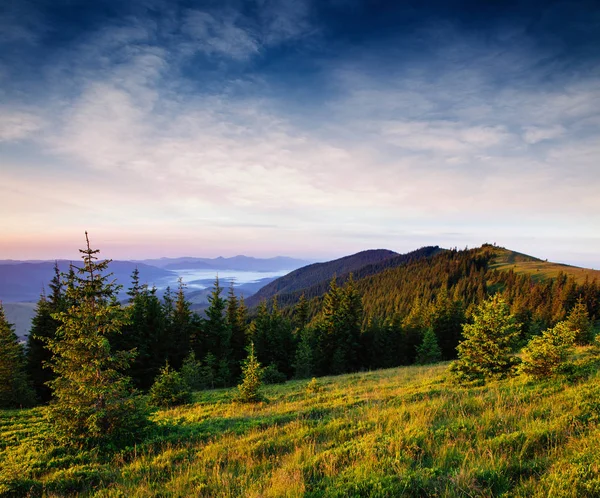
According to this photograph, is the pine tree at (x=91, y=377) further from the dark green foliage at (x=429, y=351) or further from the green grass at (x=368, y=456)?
the dark green foliage at (x=429, y=351)

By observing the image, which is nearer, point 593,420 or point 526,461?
point 526,461

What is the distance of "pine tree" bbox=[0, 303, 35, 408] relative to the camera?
2044 cm

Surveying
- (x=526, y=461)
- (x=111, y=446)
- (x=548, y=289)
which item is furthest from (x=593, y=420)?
(x=548, y=289)

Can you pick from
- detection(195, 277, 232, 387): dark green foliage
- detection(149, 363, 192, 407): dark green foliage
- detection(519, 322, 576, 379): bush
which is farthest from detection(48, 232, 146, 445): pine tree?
detection(195, 277, 232, 387): dark green foliage

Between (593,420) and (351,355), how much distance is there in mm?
35780

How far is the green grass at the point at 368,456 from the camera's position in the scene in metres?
4.50

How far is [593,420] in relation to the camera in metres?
6.27

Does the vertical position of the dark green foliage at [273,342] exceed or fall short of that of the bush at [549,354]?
it falls short

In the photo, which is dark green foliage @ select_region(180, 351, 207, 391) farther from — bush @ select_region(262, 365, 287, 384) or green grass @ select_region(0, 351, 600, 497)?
green grass @ select_region(0, 351, 600, 497)

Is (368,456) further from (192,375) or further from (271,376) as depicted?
(271,376)

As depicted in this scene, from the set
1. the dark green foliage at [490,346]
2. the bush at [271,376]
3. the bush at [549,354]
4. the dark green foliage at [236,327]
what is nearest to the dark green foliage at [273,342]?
the dark green foliage at [236,327]

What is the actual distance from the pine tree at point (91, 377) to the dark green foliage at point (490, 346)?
43.7ft

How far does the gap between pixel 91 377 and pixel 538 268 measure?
196835mm

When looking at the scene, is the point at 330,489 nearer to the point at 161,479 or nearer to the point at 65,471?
the point at 161,479
